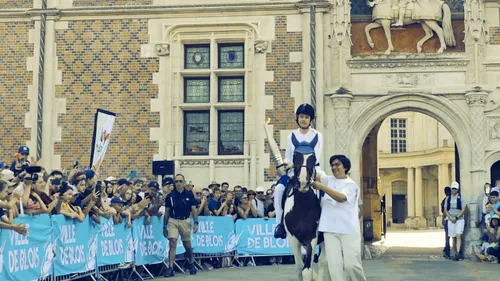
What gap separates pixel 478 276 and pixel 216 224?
17.8ft

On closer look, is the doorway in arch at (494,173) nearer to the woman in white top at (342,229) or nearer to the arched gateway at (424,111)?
the arched gateway at (424,111)

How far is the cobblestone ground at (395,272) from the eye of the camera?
1397 cm

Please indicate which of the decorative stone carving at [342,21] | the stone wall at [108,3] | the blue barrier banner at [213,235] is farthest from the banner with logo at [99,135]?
the decorative stone carving at [342,21]

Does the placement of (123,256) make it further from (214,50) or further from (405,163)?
(405,163)

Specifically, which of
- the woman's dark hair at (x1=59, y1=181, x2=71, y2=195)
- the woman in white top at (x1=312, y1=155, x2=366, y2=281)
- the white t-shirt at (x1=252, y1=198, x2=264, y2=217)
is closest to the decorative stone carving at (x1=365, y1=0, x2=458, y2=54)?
the white t-shirt at (x1=252, y1=198, x2=264, y2=217)

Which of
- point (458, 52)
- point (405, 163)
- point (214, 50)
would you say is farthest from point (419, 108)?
point (405, 163)

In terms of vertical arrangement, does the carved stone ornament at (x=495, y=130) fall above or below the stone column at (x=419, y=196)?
above

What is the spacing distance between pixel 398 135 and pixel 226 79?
32.5m

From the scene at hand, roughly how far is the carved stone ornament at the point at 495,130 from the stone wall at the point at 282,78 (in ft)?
15.6

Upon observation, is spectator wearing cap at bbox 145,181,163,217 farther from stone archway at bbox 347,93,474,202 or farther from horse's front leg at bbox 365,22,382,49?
horse's front leg at bbox 365,22,382,49

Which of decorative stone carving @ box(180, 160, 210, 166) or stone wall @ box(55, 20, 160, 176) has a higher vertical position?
stone wall @ box(55, 20, 160, 176)

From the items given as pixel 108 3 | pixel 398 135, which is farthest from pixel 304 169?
pixel 398 135

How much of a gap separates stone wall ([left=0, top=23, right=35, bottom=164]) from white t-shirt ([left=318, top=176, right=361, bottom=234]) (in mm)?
12833

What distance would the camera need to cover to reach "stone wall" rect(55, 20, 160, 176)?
19.5 meters
